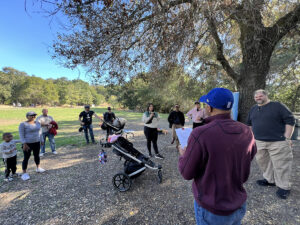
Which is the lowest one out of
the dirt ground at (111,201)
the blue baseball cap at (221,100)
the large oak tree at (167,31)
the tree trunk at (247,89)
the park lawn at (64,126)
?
the park lawn at (64,126)

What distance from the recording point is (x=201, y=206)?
1.29m

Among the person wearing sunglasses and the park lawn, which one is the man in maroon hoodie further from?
the park lawn

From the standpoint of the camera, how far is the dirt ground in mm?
2562

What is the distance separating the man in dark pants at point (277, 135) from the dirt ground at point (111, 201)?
447 mm

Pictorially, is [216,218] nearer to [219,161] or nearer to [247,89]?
[219,161]

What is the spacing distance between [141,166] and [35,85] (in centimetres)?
8159

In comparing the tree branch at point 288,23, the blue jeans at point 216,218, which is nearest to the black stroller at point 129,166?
the blue jeans at point 216,218

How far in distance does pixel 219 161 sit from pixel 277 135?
269 cm

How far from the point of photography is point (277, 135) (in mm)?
2906

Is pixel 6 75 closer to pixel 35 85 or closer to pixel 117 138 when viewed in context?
pixel 35 85

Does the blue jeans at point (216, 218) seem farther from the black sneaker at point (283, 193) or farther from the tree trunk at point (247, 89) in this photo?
the tree trunk at point (247, 89)

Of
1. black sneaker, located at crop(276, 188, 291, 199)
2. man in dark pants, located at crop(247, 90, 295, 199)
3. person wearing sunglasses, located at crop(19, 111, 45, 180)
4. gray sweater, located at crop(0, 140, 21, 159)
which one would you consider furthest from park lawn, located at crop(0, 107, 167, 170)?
black sneaker, located at crop(276, 188, 291, 199)

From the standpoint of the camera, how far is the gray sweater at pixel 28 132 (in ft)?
13.0

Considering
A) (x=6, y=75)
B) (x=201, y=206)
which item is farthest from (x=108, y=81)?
(x=6, y=75)
